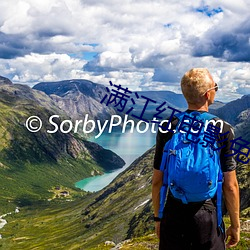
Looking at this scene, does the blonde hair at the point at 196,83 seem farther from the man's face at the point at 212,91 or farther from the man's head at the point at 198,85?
the man's face at the point at 212,91

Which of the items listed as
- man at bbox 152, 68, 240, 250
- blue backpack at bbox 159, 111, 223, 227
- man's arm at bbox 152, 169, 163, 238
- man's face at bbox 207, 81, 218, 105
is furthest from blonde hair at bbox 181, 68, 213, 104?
man's arm at bbox 152, 169, 163, 238

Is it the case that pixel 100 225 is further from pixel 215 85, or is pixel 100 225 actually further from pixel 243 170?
pixel 215 85

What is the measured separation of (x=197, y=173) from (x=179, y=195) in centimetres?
93

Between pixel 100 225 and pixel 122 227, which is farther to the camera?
pixel 100 225

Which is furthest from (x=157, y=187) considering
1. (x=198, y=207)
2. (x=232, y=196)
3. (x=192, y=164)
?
→ (x=232, y=196)

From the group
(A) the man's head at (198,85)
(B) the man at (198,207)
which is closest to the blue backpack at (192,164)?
(B) the man at (198,207)

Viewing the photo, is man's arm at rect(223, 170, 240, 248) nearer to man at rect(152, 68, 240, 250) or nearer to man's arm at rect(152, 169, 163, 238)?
man at rect(152, 68, 240, 250)

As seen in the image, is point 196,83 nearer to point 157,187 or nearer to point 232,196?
point 157,187

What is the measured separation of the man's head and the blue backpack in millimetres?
504

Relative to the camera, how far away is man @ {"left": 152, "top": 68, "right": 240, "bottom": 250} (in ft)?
34.7

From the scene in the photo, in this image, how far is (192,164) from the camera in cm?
998

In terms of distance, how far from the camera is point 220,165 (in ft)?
34.5

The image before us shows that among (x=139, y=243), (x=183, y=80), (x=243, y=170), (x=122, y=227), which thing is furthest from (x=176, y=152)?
(x=122, y=227)

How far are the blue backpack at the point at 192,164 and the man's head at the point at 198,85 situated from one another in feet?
1.65
